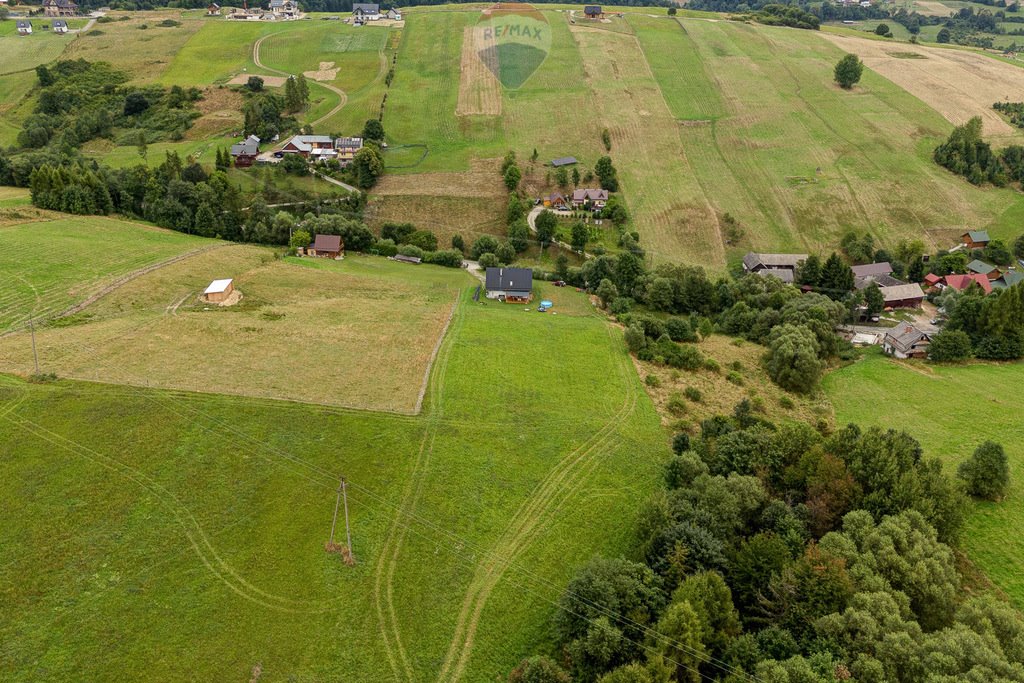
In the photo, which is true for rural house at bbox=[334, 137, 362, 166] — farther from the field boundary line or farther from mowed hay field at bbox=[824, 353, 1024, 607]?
mowed hay field at bbox=[824, 353, 1024, 607]

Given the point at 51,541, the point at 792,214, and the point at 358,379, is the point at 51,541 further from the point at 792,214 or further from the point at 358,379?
the point at 792,214

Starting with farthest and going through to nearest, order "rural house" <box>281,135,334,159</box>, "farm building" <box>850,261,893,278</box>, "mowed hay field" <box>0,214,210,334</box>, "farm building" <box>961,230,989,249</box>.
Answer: "rural house" <box>281,135,334,159</box> < "farm building" <box>961,230,989,249</box> < "farm building" <box>850,261,893,278</box> < "mowed hay field" <box>0,214,210,334</box>

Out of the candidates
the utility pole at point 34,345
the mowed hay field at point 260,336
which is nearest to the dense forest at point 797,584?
the mowed hay field at point 260,336

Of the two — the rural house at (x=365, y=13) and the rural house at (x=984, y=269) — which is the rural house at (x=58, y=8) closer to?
the rural house at (x=365, y=13)

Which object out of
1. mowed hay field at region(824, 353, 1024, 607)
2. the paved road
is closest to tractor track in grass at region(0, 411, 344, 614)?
mowed hay field at region(824, 353, 1024, 607)

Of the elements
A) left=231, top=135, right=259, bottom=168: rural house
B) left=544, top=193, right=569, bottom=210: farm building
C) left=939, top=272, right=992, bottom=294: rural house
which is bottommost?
left=939, top=272, right=992, bottom=294: rural house

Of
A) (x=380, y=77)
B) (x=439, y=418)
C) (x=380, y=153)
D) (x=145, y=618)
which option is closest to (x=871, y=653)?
(x=439, y=418)

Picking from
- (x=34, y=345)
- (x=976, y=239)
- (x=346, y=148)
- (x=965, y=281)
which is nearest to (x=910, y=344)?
(x=965, y=281)
